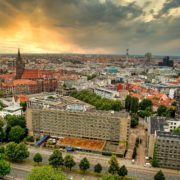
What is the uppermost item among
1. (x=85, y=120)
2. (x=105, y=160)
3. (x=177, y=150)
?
(x=85, y=120)

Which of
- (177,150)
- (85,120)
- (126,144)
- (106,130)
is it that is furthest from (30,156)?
(177,150)

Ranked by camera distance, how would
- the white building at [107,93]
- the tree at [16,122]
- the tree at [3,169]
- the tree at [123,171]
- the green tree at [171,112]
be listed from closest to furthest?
the tree at [3,169] < the tree at [123,171] < the tree at [16,122] < the green tree at [171,112] < the white building at [107,93]

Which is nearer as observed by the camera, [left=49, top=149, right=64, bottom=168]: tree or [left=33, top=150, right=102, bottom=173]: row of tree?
[left=33, top=150, right=102, bottom=173]: row of tree

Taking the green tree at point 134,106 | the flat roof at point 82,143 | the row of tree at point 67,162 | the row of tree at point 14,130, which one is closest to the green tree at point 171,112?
the green tree at point 134,106

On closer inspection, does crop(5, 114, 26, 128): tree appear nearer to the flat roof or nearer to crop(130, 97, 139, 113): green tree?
the flat roof

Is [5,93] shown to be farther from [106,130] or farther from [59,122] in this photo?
[106,130]

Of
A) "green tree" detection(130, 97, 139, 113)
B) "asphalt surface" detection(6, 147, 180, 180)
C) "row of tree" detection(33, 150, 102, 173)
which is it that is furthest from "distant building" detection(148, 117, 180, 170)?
"green tree" detection(130, 97, 139, 113)

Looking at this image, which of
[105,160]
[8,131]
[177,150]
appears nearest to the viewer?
[177,150]

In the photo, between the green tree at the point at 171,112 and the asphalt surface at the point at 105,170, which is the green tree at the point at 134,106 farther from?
the asphalt surface at the point at 105,170
